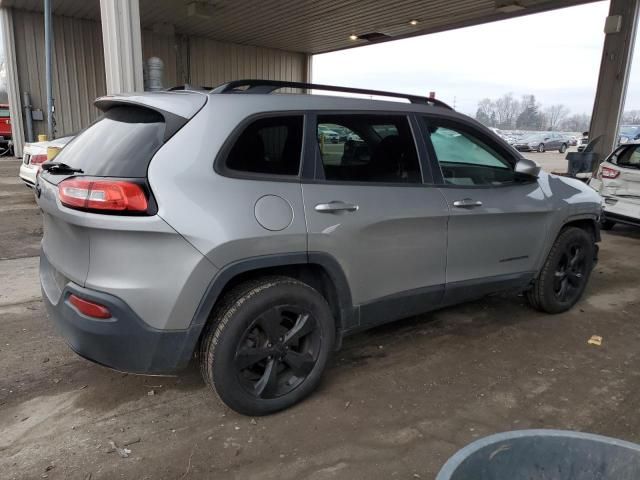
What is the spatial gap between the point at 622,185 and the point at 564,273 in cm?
464

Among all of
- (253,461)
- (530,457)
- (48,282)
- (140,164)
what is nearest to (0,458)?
(48,282)

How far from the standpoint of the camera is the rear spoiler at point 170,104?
246 cm

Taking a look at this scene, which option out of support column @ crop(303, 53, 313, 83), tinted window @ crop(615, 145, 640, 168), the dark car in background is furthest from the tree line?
tinted window @ crop(615, 145, 640, 168)

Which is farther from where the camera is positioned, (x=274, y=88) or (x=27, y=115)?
(x=27, y=115)

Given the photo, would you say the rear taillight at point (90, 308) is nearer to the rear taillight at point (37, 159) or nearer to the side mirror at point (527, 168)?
the side mirror at point (527, 168)

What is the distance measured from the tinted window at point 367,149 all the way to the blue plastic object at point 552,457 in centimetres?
179

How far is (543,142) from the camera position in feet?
118

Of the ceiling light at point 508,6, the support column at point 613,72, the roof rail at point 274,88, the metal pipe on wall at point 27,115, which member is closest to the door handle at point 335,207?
the roof rail at point 274,88

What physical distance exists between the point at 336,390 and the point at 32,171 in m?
7.93

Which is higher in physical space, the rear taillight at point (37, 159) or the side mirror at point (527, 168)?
the side mirror at point (527, 168)

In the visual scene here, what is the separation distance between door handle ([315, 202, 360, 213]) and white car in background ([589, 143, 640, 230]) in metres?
6.42

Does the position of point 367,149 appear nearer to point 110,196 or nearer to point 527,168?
point 527,168

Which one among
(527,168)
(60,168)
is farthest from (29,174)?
(527,168)

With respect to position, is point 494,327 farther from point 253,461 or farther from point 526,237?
point 253,461
